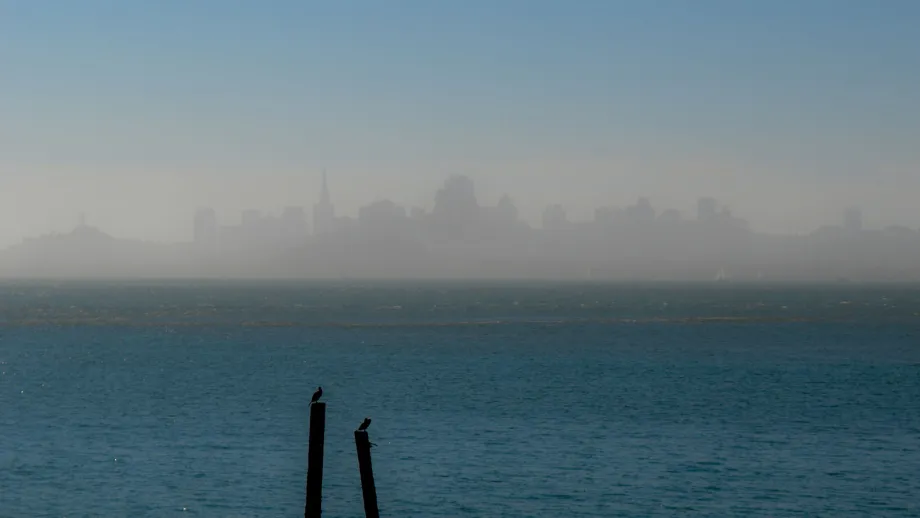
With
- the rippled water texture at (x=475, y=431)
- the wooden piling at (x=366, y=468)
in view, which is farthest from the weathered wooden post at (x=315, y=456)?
the rippled water texture at (x=475, y=431)

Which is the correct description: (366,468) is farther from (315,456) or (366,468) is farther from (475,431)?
(475,431)

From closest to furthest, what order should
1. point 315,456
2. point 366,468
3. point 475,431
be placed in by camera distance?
1. point 315,456
2. point 366,468
3. point 475,431

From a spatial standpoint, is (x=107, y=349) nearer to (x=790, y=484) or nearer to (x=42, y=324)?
(x=42, y=324)

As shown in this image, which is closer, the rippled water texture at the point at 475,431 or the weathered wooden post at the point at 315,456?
the weathered wooden post at the point at 315,456

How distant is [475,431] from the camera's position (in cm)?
6169

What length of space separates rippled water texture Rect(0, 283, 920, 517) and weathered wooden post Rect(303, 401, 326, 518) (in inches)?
526

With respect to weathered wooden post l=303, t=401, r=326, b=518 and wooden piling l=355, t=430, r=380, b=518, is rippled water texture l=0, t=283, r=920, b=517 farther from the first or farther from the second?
weathered wooden post l=303, t=401, r=326, b=518

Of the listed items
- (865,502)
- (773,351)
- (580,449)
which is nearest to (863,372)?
(773,351)

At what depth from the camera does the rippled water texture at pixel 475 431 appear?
44094 millimetres

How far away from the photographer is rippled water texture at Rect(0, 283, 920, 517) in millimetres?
44094

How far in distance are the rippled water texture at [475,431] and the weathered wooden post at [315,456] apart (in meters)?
13.3

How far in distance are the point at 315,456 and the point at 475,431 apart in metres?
34.4

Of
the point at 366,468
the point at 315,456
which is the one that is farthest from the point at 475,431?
the point at 315,456

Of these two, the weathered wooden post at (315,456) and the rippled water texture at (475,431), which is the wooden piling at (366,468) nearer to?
the weathered wooden post at (315,456)
